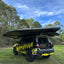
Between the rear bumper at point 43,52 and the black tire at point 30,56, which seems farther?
the black tire at point 30,56

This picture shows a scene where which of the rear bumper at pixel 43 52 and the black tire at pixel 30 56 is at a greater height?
the rear bumper at pixel 43 52

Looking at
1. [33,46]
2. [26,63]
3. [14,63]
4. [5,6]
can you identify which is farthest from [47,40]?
[5,6]

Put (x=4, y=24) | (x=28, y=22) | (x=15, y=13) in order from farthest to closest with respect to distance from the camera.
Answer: (x=28, y=22)
(x=15, y=13)
(x=4, y=24)

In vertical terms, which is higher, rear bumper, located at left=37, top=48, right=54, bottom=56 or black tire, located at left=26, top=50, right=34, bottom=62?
rear bumper, located at left=37, top=48, right=54, bottom=56

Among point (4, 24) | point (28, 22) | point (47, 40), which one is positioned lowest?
point (47, 40)

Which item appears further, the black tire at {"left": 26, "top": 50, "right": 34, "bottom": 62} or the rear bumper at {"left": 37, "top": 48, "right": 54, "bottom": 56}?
the black tire at {"left": 26, "top": 50, "right": 34, "bottom": 62}

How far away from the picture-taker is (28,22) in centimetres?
3688

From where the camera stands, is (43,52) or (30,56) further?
(30,56)

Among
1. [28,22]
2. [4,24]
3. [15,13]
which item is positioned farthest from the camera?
[28,22]

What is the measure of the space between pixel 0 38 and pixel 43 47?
16700 mm

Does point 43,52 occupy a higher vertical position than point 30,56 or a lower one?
Answer: higher

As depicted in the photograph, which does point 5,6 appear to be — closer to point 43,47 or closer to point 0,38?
point 0,38

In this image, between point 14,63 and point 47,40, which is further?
point 47,40

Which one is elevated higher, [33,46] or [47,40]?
[47,40]
